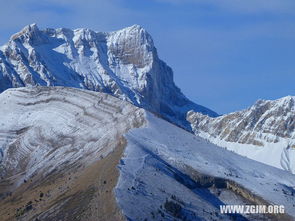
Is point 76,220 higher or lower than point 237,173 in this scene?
lower

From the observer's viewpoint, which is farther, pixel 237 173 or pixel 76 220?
pixel 237 173

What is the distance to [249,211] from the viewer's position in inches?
6772

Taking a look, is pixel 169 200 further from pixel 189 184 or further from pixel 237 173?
pixel 237 173

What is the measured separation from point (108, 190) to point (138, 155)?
23691mm

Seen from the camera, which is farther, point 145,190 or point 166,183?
point 166,183

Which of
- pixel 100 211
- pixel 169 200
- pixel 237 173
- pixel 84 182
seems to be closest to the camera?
pixel 100 211

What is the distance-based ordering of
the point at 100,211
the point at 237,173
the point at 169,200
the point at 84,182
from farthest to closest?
the point at 237,173 < the point at 84,182 < the point at 169,200 < the point at 100,211

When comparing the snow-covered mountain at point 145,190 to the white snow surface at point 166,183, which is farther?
the white snow surface at point 166,183

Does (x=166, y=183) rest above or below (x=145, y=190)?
above

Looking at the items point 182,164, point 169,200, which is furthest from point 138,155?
point 169,200

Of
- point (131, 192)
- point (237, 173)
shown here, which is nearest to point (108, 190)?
point (131, 192)

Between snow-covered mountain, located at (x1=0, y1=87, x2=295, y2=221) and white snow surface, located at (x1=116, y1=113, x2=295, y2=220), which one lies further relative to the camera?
white snow surface, located at (x1=116, y1=113, x2=295, y2=220)

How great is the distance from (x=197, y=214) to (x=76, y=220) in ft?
69.3

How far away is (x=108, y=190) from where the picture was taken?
162500 millimetres
